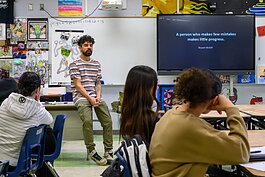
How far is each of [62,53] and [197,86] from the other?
5448mm

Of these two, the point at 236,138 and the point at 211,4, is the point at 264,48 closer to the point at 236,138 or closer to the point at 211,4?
the point at 211,4

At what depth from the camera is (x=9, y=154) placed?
9.86 feet

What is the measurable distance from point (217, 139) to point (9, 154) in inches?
75.8

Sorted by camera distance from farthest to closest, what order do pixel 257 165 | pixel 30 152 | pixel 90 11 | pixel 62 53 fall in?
pixel 90 11 → pixel 62 53 → pixel 30 152 → pixel 257 165

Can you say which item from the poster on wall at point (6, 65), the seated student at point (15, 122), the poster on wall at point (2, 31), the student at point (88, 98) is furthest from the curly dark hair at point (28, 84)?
the poster on wall at point (2, 31)

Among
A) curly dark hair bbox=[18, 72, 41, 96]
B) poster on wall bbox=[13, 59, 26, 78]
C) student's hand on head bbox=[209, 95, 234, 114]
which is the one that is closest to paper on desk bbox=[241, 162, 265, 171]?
student's hand on head bbox=[209, 95, 234, 114]

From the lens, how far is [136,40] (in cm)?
696

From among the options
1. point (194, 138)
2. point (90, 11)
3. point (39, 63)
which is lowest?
point (194, 138)

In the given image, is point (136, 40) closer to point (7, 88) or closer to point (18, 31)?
point (18, 31)

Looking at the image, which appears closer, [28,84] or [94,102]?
[28,84]

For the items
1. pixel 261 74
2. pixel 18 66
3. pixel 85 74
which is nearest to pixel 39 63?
pixel 18 66

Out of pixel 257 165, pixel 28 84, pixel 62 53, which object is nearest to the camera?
pixel 257 165

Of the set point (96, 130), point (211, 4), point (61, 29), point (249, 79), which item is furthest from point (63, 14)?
point (249, 79)

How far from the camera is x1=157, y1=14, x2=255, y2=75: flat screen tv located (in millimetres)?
6688
